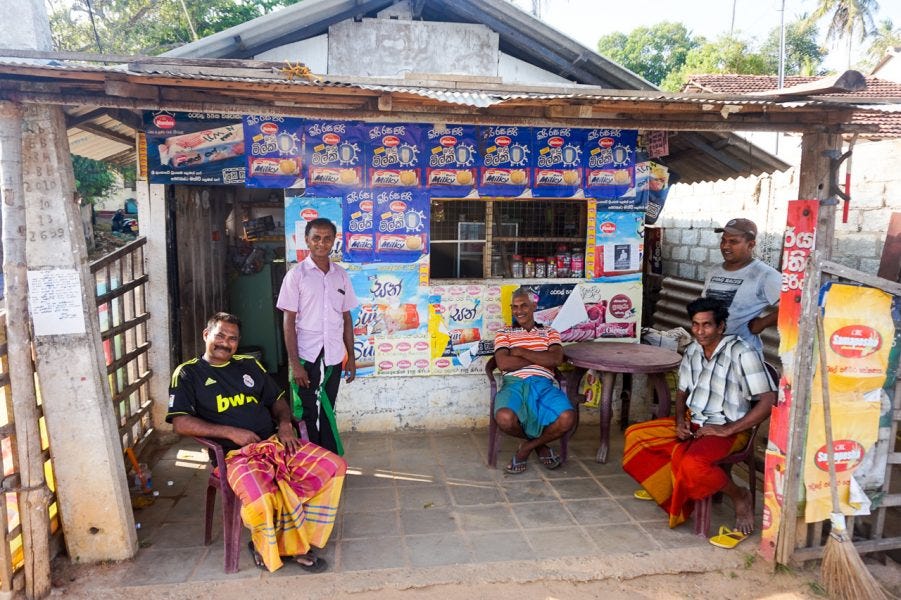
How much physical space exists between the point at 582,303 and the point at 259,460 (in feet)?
11.2

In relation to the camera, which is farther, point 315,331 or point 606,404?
point 606,404

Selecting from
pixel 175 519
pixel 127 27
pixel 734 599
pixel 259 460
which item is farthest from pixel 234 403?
pixel 127 27

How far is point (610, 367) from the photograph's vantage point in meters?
4.73

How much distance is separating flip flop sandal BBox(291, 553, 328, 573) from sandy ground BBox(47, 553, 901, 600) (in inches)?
2.1

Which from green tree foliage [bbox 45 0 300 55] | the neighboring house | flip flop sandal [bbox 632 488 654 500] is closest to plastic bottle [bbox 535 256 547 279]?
flip flop sandal [bbox 632 488 654 500]

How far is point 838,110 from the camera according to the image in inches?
153

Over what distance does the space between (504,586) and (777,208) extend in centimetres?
711

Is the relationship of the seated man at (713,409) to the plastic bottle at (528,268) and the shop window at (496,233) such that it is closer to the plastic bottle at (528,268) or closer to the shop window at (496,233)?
the plastic bottle at (528,268)

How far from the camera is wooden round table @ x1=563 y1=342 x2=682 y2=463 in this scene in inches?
186

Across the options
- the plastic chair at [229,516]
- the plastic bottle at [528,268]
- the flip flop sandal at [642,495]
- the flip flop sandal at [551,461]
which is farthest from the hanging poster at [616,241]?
the plastic chair at [229,516]

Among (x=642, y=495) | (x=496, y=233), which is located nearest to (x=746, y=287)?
(x=642, y=495)

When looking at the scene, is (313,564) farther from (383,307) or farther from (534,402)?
(383,307)

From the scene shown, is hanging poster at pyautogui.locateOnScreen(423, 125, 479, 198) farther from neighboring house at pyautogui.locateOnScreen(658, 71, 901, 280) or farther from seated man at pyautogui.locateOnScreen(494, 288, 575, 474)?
neighboring house at pyautogui.locateOnScreen(658, 71, 901, 280)

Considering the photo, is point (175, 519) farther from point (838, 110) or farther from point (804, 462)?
point (838, 110)
